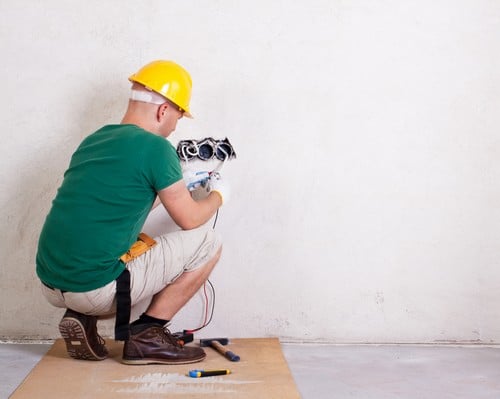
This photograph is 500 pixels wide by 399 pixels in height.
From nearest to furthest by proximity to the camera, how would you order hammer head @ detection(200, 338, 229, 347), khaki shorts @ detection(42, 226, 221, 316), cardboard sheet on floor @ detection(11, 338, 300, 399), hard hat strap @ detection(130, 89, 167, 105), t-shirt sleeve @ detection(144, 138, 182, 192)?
1. cardboard sheet on floor @ detection(11, 338, 300, 399)
2. t-shirt sleeve @ detection(144, 138, 182, 192)
3. khaki shorts @ detection(42, 226, 221, 316)
4. hard hat strap @ detection(130, 89, 167, 105)
5. hammer head @ detection(200, 338, 229, 347)

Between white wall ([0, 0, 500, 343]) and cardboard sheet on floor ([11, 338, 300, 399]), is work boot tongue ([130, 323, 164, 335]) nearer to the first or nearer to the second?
cardboard sheet on floor ([11, 338, 300, 399])

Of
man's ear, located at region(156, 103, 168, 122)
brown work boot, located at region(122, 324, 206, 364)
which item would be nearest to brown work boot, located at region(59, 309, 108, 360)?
brown work boot, located at region(122, 324, 206, 364)

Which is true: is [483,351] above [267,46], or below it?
below

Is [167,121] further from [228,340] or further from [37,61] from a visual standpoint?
[228,340]

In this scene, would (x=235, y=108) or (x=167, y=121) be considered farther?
Result: (x=235, y=108)

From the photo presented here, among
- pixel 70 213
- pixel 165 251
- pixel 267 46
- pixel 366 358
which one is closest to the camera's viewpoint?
pixel 70 213

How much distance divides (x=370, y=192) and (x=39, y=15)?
63.0 inches

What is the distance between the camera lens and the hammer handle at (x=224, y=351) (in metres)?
2.51

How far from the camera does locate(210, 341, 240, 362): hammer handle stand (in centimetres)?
251

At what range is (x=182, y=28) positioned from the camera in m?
2.80

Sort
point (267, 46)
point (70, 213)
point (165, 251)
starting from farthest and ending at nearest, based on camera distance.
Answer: point (267, 46) → point (165, 251) → point (70, 213)

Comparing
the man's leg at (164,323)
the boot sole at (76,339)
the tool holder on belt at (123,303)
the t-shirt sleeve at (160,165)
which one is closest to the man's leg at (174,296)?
the man's leg at (164,323)

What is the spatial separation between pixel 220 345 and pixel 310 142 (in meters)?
0.94

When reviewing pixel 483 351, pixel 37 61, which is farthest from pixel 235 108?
pixel 483 351
